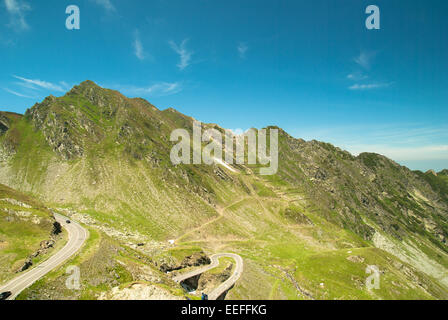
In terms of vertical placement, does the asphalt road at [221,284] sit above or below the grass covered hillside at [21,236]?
below

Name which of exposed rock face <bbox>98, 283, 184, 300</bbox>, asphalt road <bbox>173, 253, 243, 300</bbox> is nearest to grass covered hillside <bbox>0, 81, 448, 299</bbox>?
asphalt road <bbox>173, 253, 243, 300</bbox>

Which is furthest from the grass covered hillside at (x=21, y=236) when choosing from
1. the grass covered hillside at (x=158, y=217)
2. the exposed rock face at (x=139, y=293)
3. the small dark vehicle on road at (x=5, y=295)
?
the exposed rock face at (x=139, y=293)

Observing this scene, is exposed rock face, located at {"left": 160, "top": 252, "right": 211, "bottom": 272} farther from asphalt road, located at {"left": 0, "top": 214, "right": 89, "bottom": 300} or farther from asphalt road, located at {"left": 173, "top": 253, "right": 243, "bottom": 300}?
asphalt road, located at {"left": 0, "top": 214, "right": 89, "bottom": 300}

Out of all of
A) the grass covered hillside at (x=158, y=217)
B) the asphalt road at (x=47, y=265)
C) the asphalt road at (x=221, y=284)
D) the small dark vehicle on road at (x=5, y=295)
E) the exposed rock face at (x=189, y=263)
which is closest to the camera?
the small dark vehicle on road at (x=5, y=295)

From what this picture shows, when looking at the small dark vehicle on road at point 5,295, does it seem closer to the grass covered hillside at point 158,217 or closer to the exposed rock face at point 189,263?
the grass covered hillside at point 158,217

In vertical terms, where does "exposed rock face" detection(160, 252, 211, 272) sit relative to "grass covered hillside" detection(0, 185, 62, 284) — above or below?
below

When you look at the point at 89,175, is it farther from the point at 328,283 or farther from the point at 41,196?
the point at 328,283

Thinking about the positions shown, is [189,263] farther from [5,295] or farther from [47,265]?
[5,295]
